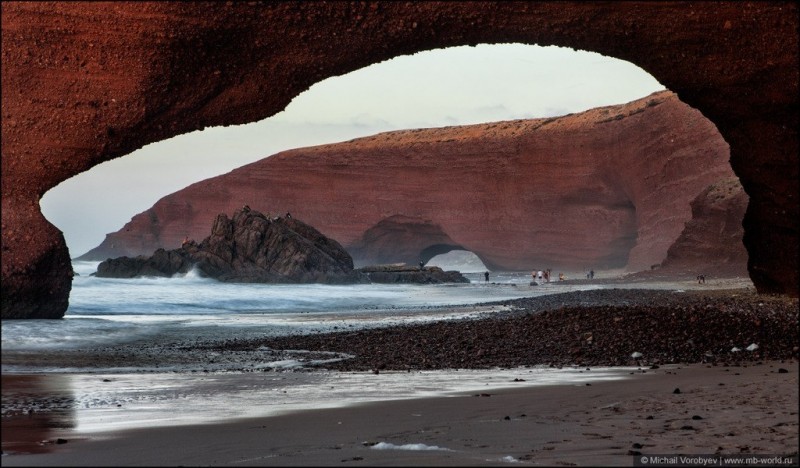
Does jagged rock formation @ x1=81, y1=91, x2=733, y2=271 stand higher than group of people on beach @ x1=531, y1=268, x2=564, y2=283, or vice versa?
jagged rock formation @ x1=81, y1=91, x2=733, y2=271

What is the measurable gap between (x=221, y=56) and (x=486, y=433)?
7598 mm

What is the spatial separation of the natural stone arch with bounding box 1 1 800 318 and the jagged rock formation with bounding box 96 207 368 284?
97.9 feet

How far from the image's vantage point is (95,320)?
43.7 feet

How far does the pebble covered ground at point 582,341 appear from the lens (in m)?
9.20

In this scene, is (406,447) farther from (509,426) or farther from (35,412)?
(35,412)

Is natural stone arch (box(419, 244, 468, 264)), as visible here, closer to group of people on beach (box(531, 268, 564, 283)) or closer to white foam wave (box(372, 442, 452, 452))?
group of people on beach (box(531, 268, 564, 283))

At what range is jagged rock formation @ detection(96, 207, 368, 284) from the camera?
4197cm

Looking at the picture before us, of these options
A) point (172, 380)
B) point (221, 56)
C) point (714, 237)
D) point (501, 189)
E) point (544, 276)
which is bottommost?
point (172, 380)

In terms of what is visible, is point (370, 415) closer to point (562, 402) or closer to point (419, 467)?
point (562, 402)

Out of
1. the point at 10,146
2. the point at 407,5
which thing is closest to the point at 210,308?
the point at 10,146

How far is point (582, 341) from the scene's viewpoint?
10195mm

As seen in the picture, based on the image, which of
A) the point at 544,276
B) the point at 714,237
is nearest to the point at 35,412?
the point at 714,237

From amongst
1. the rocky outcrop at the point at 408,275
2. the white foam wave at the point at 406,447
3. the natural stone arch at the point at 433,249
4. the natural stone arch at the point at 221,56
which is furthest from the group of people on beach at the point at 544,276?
the white foam wave at the point at 406,447

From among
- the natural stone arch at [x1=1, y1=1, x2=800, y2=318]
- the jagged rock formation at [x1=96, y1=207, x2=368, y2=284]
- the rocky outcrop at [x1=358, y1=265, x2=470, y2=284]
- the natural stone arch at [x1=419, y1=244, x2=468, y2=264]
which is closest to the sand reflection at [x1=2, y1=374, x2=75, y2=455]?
the natural stone arch at [x1=1, y1=1, x2=800, y2=318]
